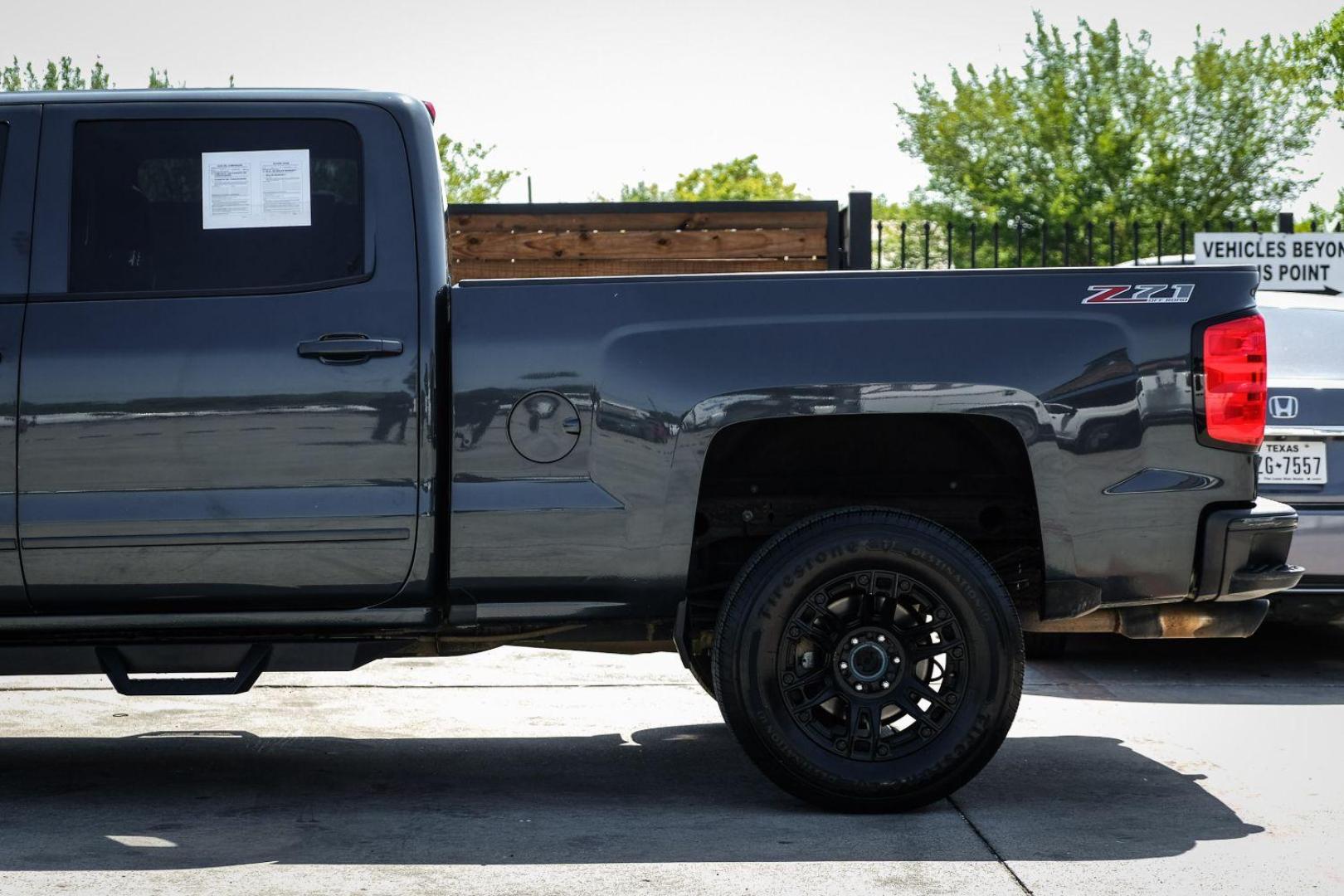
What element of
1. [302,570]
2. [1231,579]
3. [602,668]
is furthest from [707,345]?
[602,668]

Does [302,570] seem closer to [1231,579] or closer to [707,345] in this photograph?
[707,345]

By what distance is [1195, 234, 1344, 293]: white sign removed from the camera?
1130cm

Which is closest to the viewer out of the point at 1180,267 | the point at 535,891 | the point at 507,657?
the point at 535,891

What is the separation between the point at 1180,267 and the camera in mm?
4668

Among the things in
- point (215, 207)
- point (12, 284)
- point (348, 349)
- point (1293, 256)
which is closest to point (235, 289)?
point (215, 207)

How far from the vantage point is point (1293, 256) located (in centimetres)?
1145

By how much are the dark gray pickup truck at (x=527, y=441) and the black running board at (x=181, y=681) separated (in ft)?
0.05

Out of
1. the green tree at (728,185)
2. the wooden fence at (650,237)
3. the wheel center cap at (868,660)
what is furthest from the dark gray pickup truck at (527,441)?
the green tree at (728,185)

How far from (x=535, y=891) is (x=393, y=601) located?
3.69 feet

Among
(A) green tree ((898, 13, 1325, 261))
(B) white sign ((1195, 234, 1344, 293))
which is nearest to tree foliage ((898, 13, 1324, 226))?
(A) green tree ((898, 13, 1325, 261))

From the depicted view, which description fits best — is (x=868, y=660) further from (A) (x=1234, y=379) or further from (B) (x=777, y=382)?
(A) (x=1234, y=379)

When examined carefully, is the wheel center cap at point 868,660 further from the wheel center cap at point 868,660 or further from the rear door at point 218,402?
the rear door at point 218,402

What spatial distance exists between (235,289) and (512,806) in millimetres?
1817

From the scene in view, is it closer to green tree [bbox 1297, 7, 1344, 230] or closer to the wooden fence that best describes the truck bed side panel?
the wooden fence
